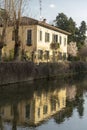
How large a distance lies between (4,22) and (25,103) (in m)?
17.9

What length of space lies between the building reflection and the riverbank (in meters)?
10.4

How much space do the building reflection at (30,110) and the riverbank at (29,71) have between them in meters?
10.4

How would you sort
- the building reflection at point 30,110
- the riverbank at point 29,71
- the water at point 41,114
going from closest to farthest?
the water at point 41,114
the building reflection at point 30,110
the riverbank at point 29,71

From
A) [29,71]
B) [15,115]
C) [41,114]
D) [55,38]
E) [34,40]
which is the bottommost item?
[41,114]

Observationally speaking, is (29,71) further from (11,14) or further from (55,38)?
(55,38)

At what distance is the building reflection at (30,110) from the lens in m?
14.1

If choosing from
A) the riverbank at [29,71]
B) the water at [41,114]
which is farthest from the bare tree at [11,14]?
the water at [41,114]

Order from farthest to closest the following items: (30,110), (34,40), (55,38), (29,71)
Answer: (55,38) → (34,40) → (29,71) → (30,110)

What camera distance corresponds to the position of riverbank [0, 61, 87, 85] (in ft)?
101

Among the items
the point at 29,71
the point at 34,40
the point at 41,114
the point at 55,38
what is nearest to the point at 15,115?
the point at 41,114

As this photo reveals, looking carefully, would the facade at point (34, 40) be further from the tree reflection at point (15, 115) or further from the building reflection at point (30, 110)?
the tree reflection at point (15, 115)

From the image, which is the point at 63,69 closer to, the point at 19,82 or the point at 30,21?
the point at 30,21

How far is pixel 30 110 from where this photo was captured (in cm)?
1677

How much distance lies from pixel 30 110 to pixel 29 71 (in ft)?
63.1
